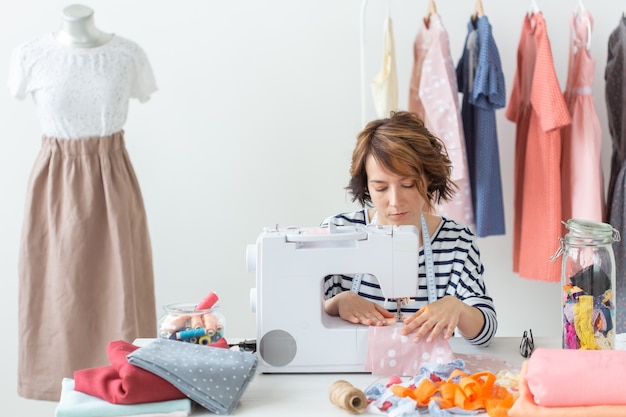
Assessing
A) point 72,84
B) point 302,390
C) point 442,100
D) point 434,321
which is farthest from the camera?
point 442,100

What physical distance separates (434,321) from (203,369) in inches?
20.7

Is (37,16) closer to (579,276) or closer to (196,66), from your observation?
(196,66)

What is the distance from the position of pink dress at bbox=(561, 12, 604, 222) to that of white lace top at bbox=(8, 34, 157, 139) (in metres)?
1.72

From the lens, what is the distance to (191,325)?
1.95 meters

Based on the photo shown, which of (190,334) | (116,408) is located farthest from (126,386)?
(190,334)

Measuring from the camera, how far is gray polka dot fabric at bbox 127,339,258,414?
1.69 meters

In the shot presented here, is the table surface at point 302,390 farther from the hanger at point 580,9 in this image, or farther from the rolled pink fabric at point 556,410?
the hanger at point 580,9

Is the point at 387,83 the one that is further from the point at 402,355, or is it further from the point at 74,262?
the point at 402,355

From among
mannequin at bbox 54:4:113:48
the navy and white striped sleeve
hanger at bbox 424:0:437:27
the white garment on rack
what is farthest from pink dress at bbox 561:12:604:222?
mannequin at bbox 54:4:113:48

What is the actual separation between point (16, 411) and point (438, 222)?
2.42m

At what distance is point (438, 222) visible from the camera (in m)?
2.42

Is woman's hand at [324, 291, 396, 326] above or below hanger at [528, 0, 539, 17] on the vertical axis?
below

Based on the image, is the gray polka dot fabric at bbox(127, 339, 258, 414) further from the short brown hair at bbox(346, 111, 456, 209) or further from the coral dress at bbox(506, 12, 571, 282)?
the coral dress at bbox(506, 12, 571, 282)

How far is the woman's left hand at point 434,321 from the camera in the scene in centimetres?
193
